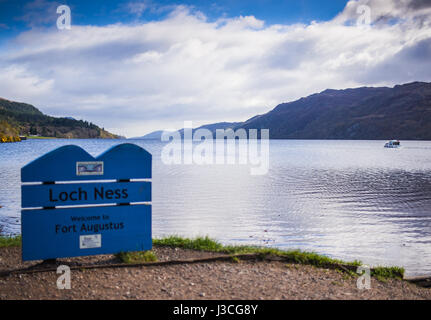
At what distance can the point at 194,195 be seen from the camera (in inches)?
969

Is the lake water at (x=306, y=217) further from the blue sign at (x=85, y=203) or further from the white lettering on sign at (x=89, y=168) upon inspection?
the white lettering on sign at (x=89, y=168)

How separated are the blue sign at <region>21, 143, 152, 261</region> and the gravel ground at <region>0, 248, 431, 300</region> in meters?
0.53

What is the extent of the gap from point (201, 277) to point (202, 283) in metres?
0.29

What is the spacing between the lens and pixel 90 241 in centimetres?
705

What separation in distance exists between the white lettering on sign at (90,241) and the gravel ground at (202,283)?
42 cm

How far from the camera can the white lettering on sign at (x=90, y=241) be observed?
701cm

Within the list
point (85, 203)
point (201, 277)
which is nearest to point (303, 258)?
point (201, 277)

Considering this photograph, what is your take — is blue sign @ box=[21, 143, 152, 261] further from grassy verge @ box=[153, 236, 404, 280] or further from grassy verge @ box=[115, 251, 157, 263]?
grassy verge @ box=[153, 236, 404, 280]

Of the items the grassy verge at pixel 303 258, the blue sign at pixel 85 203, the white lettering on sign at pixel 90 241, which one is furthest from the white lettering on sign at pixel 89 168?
the grassy verge at pixel 303 258

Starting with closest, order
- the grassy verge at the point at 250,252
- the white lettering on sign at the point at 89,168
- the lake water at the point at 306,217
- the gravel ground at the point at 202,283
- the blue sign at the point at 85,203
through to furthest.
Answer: the gravel ground at the point at 202,283 → the blue sign at the point at 85,203 → the white lettering on sign at the point at 89,168 → the grassy verge at the point at 250,252 → the lake water at the point at 306,217

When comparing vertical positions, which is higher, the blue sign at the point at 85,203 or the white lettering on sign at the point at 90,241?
the blue sign at the point at 85,203

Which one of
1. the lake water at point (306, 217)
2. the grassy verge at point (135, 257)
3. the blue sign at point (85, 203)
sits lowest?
the lake water at point (306, 217)
